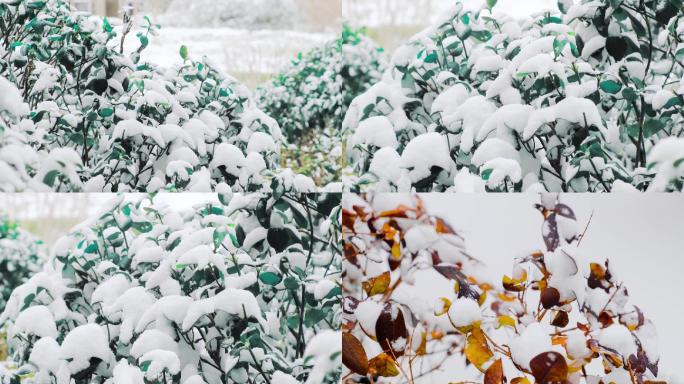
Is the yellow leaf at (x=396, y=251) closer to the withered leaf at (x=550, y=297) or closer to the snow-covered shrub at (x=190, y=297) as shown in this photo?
the snow-covered shrub at (x=190, y=297)

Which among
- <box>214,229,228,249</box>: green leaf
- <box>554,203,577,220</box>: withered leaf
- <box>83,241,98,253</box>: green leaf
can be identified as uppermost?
<box>554,203,577,220</box>: withered leaf

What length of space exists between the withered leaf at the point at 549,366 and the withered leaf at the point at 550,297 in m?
0.11

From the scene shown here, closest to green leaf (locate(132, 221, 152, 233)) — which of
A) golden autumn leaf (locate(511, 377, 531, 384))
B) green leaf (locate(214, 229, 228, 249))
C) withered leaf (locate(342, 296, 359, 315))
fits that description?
green leaf (locate(214, 229, 228, 249))

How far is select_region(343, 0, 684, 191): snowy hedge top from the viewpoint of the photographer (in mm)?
1543

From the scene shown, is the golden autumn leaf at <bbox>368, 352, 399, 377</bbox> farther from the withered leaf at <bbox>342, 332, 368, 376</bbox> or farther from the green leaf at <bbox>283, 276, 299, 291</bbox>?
the green leaf at <bbox>283, 276, 299, 291</bbox>

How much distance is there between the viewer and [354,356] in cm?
156

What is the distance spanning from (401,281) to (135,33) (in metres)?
0.86

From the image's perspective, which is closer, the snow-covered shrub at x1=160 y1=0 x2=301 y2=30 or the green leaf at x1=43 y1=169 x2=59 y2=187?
the green leaf at x1=43 y1=169 x2=59 y2=187

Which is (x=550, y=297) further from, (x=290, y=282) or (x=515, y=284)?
(x=290, y=282)

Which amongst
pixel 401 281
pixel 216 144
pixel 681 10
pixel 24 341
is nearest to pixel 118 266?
pixel 24 341

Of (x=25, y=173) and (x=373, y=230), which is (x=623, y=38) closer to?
(x=373, y=230)

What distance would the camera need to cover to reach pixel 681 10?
5.26 ft

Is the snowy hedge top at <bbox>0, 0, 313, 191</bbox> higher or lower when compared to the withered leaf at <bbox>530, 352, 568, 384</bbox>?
higher

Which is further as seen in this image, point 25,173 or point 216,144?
point 216,144
